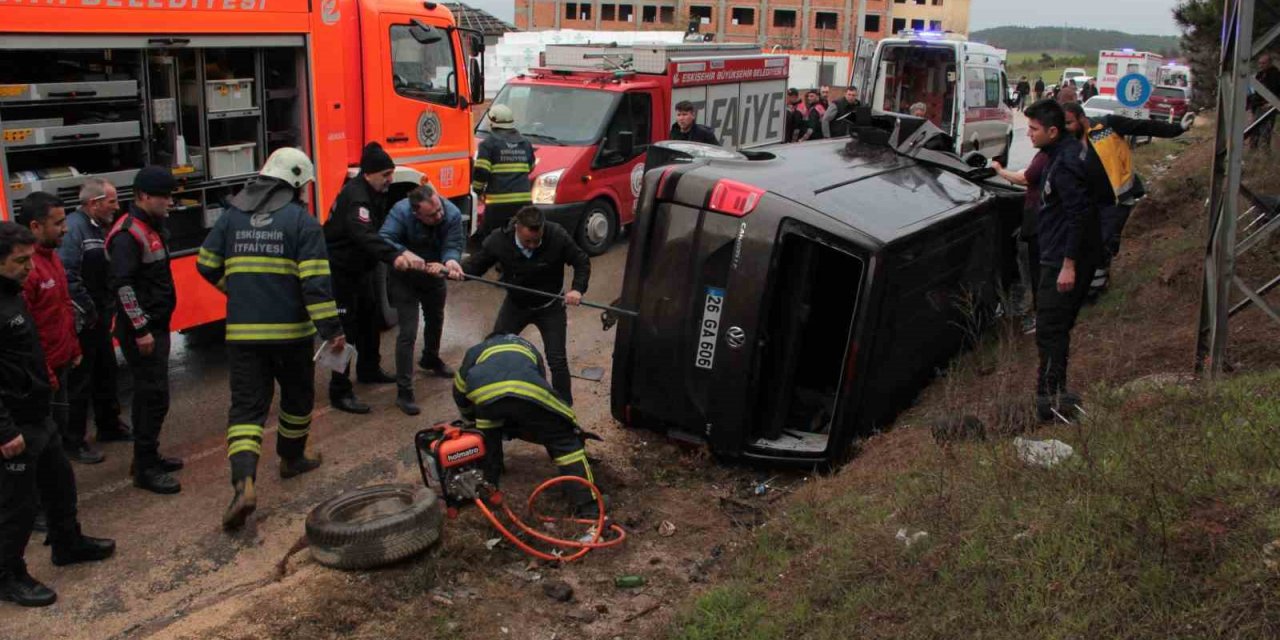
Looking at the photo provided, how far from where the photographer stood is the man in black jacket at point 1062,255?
19.7 feet

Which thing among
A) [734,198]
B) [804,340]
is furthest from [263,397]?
[804,340]

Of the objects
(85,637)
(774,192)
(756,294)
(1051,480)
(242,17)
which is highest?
(242,17)

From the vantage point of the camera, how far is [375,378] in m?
8.18

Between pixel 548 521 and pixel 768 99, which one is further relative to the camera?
pixel 768 99

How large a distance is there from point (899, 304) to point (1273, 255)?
4.07 metres

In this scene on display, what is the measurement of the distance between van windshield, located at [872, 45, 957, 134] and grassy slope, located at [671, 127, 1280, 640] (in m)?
14.3

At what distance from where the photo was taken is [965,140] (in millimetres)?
18688

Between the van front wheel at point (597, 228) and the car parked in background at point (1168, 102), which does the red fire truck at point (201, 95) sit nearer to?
the van front wheel at point (597, 228)

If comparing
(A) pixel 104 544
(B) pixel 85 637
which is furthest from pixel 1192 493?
(A) pixel 104 544

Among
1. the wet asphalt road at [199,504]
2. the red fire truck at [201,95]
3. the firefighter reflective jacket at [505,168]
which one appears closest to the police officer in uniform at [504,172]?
the firefighter reflective jacket at [505,168]

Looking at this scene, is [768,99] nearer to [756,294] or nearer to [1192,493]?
[756,294]

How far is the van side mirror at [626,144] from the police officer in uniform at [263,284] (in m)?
7.11

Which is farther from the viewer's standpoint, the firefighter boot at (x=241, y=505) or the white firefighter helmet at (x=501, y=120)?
the white firefighter helmet at (x=501, y=120)

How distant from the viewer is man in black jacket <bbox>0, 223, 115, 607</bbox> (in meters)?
4.56
